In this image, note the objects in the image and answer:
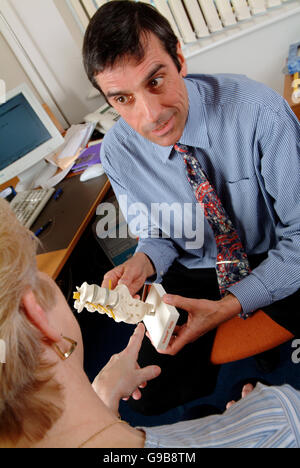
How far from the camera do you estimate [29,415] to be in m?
0.52

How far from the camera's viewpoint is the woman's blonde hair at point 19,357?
50 cm

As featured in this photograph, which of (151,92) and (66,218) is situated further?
(66,218)

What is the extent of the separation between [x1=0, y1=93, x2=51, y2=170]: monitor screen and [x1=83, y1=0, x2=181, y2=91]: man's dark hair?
1023 millimetres

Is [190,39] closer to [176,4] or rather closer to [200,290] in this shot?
[176,4]

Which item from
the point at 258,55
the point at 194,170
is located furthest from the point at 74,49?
the point at 194,170

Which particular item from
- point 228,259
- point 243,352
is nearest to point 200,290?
point 228,259

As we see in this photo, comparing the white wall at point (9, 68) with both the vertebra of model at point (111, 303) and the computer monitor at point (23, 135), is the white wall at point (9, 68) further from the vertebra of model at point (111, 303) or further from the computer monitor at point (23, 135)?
the vertebra of model at point (111, 303)

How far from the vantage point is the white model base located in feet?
2.94

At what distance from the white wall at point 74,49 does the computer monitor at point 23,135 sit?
68 centimetres

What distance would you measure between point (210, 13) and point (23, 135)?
1.45m

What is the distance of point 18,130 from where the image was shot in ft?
6.07

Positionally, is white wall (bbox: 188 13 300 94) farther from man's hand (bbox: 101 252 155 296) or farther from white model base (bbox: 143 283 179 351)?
white model base (bbox: 143 283 179 351)

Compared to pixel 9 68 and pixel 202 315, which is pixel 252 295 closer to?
pixel 202 315

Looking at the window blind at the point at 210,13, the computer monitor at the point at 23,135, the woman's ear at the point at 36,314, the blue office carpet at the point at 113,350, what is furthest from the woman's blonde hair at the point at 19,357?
the window blind at the point at 210,13
